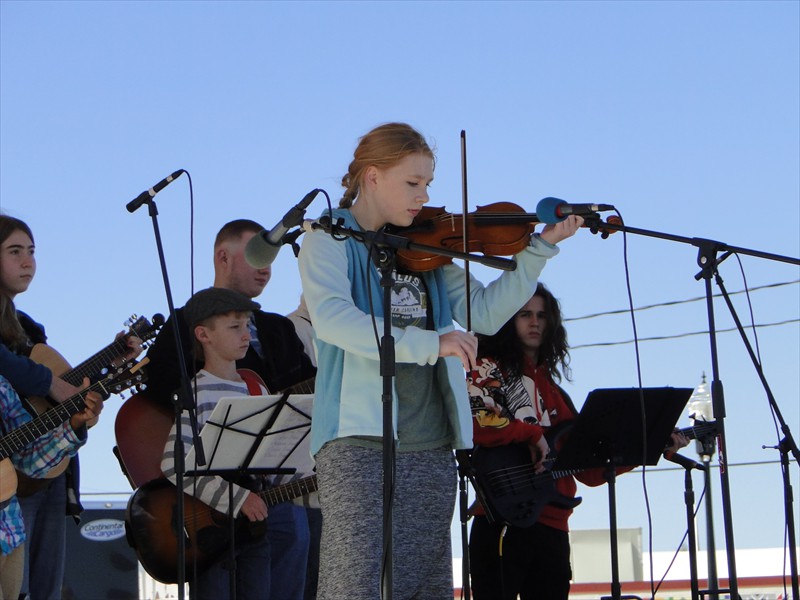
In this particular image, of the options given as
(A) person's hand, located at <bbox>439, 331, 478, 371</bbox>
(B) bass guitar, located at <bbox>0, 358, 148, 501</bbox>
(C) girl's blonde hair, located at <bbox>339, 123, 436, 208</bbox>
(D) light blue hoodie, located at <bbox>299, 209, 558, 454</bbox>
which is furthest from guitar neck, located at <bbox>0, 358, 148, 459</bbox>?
(A) person's hand, located at <bbox>439, 331, 478, 371</bbox>

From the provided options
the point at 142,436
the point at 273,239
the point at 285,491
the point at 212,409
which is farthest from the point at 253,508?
the point at 273,239

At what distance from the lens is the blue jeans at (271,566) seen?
182 inches

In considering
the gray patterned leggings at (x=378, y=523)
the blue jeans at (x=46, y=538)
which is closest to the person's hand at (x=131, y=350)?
the blue jeans at (x=46, y=538)

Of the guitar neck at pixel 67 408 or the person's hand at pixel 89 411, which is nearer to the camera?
the guitar neck at pixel 67 408

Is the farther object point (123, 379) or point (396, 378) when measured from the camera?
point (123, 379)

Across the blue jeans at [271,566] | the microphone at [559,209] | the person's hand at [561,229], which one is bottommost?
the blue jeans at [271,566]

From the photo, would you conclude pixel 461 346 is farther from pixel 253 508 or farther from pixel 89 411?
pixel 89 411

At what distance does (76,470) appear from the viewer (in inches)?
197

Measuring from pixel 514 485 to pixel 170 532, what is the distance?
56.9 inches

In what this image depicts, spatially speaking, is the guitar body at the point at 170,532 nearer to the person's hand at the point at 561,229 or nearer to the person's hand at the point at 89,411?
the person's hand at the point at 89,411

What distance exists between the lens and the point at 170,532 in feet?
15.1

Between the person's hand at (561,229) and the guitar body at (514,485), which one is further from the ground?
the person's hand at (561,229)

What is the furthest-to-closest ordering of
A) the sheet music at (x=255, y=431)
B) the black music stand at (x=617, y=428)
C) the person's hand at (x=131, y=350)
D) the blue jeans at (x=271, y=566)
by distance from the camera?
the person's hand at (x=131, y=350) < the blue jeans at (x=271, y=566) < the black music stand at (x=617, y=428) < the sheet music at (x=255, y=431)

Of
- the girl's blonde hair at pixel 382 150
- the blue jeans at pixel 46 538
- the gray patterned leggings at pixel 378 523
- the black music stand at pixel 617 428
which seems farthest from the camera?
the blue jeans at pixel 46 538
